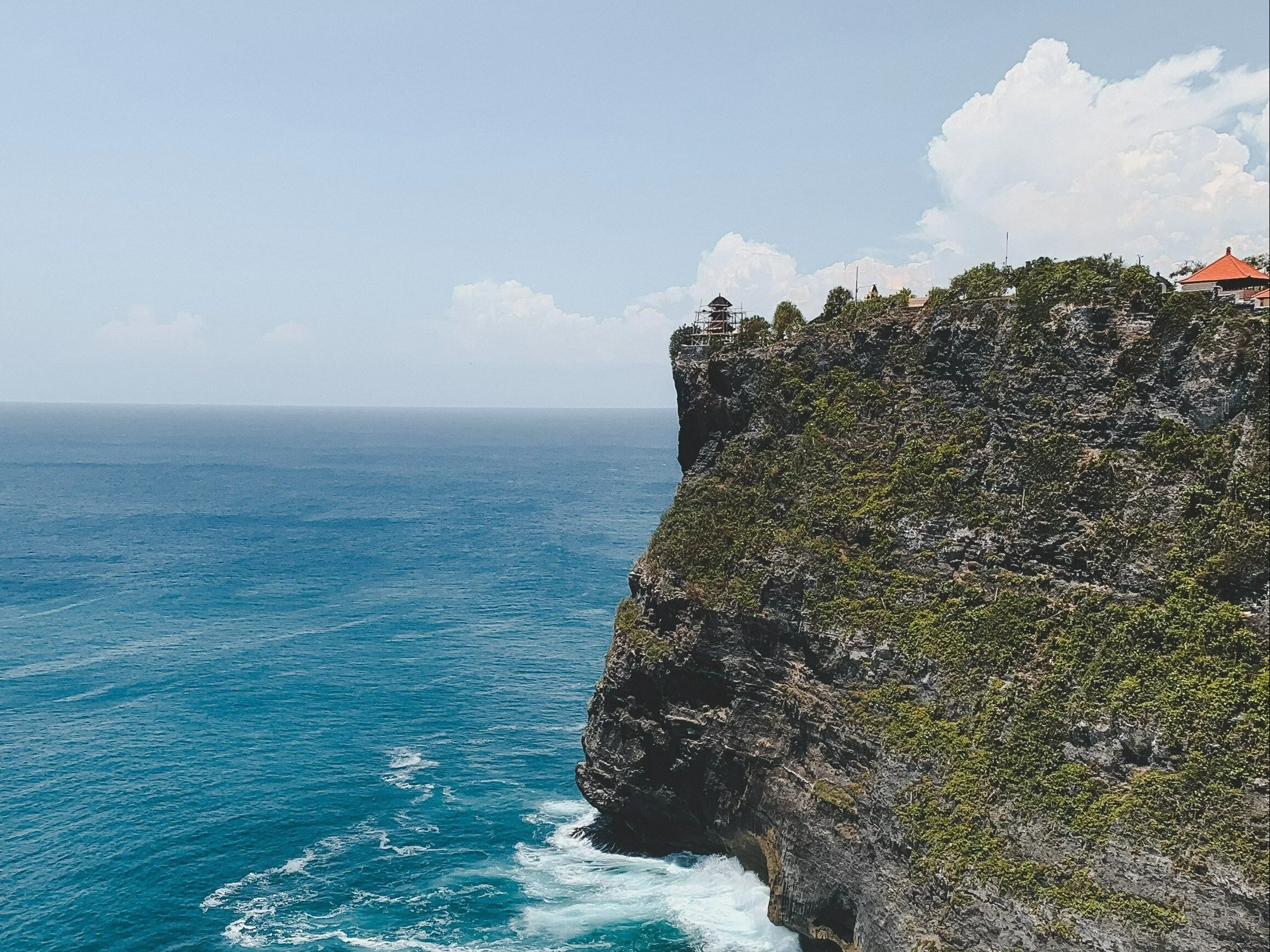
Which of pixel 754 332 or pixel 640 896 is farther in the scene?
pixel 754 332

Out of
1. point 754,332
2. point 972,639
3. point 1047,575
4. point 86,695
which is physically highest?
point 754,332

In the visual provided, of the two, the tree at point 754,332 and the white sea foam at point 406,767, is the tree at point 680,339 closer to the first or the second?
the tree at point 754,332

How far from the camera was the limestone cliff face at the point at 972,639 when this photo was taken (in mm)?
31859

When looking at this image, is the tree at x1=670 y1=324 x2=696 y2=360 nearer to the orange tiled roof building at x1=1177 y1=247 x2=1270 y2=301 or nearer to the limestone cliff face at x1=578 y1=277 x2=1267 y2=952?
the limestone cliff face at x1=578 y1=277 x2=1267 y2=952

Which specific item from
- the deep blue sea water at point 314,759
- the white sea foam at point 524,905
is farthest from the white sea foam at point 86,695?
the white sea foam at point 524,905

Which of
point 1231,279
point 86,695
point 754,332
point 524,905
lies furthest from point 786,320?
point 86,695

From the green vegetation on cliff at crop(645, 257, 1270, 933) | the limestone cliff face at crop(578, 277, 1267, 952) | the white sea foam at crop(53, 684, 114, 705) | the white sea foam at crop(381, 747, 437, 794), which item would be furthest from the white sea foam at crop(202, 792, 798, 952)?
the white sea foam at crop(53, 684, 114, 705)

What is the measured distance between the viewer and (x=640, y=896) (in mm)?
48312

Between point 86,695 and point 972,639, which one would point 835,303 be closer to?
point 972,639

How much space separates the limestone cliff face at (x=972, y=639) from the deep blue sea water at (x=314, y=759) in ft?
21.2

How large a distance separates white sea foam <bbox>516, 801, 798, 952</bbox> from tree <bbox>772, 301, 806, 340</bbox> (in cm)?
3054

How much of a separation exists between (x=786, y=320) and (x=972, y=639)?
75.1ft

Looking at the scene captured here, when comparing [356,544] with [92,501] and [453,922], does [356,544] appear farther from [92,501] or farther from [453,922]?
[453,922]

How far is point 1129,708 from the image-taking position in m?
33.2
